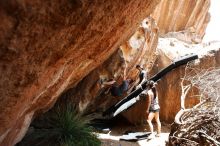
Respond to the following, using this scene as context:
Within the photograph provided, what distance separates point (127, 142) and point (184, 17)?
1413cm

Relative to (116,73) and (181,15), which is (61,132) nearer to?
(116,73)

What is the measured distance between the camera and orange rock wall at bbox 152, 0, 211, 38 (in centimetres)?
2142

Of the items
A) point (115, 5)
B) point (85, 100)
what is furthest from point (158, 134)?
point (115, 5)

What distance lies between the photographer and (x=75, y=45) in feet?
16.4

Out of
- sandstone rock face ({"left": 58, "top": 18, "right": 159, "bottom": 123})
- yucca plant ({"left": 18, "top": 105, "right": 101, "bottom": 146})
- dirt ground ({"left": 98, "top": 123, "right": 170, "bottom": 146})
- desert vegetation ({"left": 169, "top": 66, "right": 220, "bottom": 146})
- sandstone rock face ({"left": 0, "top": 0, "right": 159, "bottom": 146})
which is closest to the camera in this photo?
sandstone rock face ({"left": 0, "top": 0, "right": 159, "bottom": 146})

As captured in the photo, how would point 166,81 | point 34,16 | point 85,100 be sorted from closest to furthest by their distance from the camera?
point 34,16 < point 85,100 < point 166,81

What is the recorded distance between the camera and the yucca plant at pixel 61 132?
9555 millimetres

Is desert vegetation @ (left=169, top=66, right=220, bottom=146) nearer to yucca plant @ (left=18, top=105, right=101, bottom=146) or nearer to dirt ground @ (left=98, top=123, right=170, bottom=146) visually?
dirt ground @ (left=98, top=123, right=170, bottom=146)

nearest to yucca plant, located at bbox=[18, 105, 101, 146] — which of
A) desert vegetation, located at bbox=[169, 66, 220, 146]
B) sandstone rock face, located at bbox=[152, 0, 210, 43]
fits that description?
desert vegetation, located at bbox=[169, 66, 220, 146]

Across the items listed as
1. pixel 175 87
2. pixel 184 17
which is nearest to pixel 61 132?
pixel 175 87

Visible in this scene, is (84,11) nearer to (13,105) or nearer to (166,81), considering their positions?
(13,105)

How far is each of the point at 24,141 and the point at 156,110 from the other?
4.22 meters

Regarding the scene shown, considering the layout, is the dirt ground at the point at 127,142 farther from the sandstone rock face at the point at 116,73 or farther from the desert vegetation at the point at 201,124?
the desert vegetation at the point at 201,124

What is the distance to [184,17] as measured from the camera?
2278 centimetres
